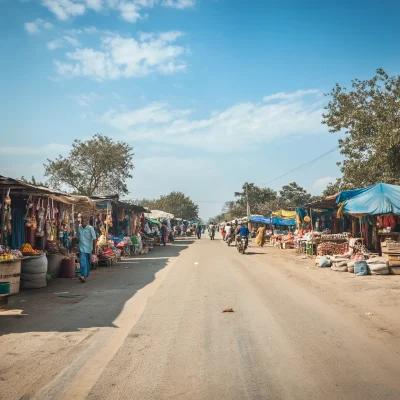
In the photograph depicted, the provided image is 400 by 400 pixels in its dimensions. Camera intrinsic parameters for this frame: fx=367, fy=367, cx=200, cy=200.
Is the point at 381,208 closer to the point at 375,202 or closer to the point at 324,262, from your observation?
the point at 375,202

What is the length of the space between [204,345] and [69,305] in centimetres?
422

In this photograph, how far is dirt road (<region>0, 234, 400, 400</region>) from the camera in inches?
150

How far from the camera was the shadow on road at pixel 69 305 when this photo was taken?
645 centimetres

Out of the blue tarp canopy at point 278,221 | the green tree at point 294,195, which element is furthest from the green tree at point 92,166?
the green tree at point 294,195

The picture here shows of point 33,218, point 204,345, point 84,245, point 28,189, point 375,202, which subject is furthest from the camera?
point 375,202

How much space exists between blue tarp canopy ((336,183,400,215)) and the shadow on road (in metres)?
8.32

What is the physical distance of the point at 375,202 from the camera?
14.0 meters

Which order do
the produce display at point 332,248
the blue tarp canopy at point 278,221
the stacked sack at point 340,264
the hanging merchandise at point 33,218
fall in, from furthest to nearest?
the blue tarp canopy at point 278,221 → the produce display at point 332,248 → the stacked sack at point 340,264 → the hanging merchandise at point 33,218

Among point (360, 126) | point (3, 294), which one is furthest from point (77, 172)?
point (3, 294)

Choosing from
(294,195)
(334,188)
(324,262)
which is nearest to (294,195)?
(294,195)

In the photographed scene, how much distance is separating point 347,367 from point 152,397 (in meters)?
2.31

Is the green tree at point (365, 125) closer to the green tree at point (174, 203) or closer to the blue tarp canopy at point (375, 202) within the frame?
the blue tarp canopy at point (375, 202)

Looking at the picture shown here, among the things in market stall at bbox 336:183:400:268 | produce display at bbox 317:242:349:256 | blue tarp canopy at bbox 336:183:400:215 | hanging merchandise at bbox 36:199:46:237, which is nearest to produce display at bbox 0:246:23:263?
hanging merchandise at bbox 36:199:46:237

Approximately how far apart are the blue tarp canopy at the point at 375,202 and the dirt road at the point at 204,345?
16.0ft
